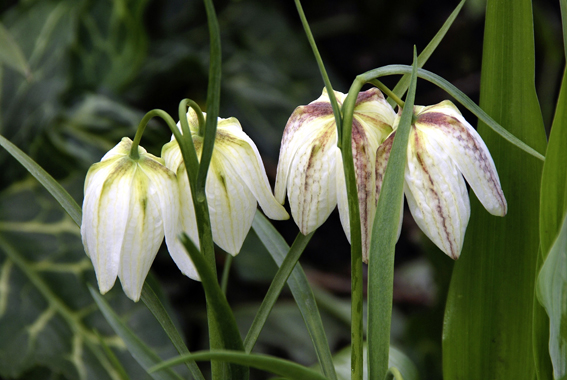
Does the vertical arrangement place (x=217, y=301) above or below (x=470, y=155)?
below

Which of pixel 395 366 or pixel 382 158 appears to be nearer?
pixel 382 158

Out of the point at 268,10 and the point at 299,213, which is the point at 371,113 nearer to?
the point at 299,213

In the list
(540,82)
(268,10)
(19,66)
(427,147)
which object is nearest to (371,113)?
(427,147)

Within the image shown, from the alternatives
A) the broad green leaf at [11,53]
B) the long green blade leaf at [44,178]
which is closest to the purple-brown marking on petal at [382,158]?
the long green blade leaf at [44,178]

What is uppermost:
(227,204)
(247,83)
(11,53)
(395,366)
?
(247,83)

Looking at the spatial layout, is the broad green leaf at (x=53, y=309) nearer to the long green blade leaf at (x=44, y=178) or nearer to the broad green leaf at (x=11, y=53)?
the broad green leaf at (x=11, y=53)

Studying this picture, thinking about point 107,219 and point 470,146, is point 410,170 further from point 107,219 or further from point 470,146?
point 107,219

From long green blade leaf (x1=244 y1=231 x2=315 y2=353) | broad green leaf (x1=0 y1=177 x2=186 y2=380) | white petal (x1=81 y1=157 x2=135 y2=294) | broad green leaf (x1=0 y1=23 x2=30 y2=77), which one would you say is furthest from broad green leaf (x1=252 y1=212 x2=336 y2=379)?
broad green leaf (x1=0 y1=23 x2=30 y2=77)

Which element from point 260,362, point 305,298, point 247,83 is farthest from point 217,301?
point 247,83
